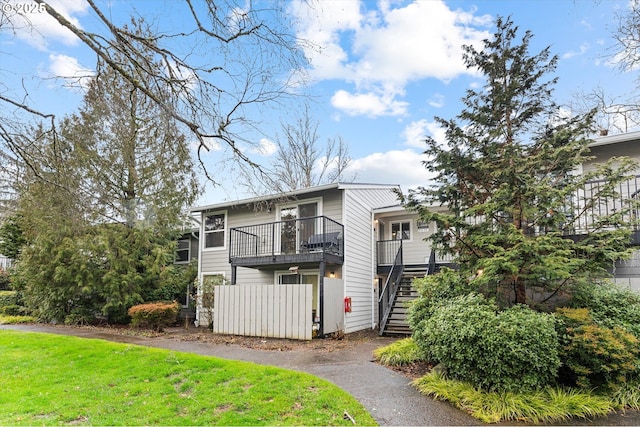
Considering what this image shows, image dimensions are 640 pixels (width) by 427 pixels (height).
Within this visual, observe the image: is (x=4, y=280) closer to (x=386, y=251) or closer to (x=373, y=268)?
(x=373, y=268)

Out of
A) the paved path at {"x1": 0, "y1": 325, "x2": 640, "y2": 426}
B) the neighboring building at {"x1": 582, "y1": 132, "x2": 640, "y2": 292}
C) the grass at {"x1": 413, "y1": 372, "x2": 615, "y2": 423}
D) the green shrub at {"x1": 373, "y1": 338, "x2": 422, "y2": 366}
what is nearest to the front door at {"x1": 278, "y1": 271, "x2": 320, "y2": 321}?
the paved path at {"x1": 0, "y1": 325, "x2": 640, "y2": 426}

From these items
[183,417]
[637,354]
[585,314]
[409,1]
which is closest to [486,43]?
[409,1]

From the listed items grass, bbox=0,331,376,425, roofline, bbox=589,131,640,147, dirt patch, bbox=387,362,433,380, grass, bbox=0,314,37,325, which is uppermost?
roofline, bbox=589,131,640,147

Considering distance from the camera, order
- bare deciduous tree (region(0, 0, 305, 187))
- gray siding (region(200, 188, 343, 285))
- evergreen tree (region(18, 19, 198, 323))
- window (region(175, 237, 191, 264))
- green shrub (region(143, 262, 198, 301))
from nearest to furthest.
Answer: bare deciduous tree (region(0, 0, 305, 187))
gray siding (region(200, 188, 343, 285))
evergreen tree (region(18, 19, 198, 323))
green shrub (region(143, 262, 198, 301))
window (region(175, 237, 191, 264))

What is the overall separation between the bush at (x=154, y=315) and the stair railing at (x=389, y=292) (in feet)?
23.0

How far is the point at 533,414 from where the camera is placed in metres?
4.74

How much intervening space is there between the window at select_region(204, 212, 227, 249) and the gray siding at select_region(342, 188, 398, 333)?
548 cm

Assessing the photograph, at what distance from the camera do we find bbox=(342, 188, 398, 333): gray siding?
12953mm

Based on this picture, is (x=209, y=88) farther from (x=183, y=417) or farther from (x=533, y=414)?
(x=533, y=414)

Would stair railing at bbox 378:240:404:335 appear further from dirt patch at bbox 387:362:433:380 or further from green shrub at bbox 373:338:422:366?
dirt patch at bbox 387:362:433:380

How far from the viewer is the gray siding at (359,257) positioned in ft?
42.5

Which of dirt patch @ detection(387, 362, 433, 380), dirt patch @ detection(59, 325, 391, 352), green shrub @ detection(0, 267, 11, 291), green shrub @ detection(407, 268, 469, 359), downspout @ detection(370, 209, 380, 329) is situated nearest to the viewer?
dirt patch @ detection(387, 362, 433, 380)

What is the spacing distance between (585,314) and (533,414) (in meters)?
1.81

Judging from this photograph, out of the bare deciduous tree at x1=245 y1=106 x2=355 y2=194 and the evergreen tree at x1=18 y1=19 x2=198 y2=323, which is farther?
the bare deciduous tree at x1=245 y1=106 x2=355 y2=194
